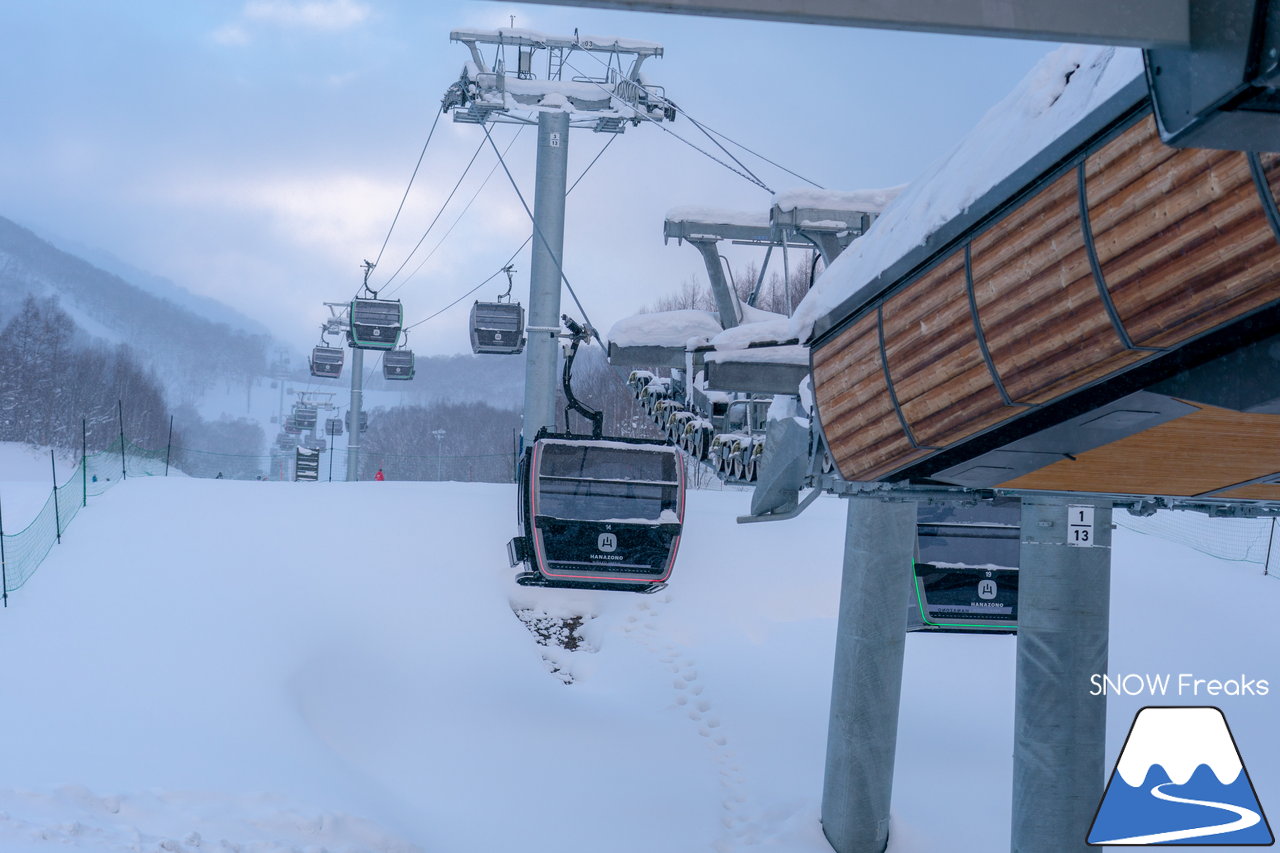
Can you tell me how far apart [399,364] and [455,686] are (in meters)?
23.5

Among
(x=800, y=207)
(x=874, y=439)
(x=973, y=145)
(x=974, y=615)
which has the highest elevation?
(x=800, y=207)

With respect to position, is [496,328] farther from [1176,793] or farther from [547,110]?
[1176,793]

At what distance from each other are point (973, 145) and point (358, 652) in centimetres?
1212

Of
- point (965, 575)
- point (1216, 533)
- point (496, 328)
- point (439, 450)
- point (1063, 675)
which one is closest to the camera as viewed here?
point (1063, 675)

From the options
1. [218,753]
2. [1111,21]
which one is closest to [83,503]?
[218,753]

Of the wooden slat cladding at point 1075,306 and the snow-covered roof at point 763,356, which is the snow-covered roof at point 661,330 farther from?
the wooden slat cladding at point 1075,306

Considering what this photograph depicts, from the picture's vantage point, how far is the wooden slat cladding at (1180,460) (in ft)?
15.4

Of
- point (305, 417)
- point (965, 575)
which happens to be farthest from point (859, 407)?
point (305, 417)

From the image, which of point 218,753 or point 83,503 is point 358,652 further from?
point 83,503

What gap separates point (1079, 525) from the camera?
24.6 feet

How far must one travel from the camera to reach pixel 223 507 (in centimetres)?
1903

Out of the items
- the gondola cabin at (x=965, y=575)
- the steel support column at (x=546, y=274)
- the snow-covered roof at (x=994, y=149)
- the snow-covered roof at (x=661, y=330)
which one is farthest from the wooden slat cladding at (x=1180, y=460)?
the steel support column at (x=546, y=274)

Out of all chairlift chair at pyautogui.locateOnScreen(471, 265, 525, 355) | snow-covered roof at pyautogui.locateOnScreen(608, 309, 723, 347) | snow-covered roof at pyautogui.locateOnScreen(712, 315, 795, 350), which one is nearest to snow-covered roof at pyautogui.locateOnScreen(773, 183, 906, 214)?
snow-covered roof at pyautogui.locateOnScreen(712, 315, 795, 350)

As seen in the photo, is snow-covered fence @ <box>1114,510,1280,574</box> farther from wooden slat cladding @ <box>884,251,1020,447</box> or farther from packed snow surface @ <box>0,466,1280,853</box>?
wooden slat cladding @ <box>884,251,1020,447</box>
